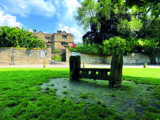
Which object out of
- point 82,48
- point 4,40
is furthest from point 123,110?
point 4,40

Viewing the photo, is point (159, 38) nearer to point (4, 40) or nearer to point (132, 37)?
point (132, 37)

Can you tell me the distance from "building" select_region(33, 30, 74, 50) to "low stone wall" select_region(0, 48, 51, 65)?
22314 mm

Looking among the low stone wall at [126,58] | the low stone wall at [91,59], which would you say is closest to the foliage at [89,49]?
the low stone wall at [91,59]

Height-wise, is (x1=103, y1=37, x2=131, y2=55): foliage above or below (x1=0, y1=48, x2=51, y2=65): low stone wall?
above

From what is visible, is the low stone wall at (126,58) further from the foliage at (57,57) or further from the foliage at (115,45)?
the foliage at (57,57)

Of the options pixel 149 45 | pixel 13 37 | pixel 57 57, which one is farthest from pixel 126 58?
pixel 13 37

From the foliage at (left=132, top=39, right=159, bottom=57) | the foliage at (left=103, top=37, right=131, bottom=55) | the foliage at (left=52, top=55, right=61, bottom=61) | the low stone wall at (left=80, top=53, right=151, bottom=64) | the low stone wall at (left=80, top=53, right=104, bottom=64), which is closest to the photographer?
the foliage at (left=52, top=55, right=61, bottom=61)

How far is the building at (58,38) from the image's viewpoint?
42.3 metres

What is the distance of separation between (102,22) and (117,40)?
6.24 metres

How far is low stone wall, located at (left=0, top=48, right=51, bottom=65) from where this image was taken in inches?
755

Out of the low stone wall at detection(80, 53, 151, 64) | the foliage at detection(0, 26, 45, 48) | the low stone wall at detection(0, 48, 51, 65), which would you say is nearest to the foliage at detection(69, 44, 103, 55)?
the low stone wall at detection(80, 53, 151, 64)

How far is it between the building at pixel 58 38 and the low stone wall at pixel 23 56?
879 inches

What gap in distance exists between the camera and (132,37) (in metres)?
24.7

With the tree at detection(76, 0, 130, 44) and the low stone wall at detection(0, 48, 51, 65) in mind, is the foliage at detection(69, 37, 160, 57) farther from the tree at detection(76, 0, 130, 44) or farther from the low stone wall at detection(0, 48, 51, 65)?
the low stone wall at detection(0, 48, 51, 65)
